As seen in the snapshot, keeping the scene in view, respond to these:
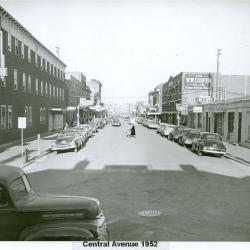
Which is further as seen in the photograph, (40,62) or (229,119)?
(40,62)

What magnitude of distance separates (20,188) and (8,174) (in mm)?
402

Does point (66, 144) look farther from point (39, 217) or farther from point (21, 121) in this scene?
point (39, 217)

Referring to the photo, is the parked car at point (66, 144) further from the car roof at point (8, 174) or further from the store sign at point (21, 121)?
the car roof at point (8, 174)

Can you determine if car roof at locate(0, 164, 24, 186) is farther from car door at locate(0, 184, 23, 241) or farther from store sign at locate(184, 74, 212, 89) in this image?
store sign at locate(184, 74, 212, 89)

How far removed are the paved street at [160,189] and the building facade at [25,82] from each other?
333 inches

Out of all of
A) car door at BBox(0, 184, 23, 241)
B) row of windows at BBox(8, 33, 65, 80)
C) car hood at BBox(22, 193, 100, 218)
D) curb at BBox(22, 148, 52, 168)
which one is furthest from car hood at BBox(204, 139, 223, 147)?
row of windows at BBox(8, 33, 65, 80)

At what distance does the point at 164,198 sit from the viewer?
11.4m

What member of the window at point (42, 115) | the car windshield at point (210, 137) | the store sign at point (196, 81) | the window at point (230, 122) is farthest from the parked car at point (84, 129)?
the store sign at point (196, 81)

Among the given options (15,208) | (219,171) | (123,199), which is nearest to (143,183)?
(123,199)

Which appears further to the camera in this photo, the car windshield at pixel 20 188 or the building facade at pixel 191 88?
the building facade at pixel 191 88

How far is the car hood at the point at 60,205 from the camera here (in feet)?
20.2

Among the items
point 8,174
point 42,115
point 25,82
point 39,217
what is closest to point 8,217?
point 39,217

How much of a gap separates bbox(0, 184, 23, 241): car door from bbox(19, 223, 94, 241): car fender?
0.53 ft

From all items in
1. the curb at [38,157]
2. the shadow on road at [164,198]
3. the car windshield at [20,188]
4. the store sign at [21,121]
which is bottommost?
the curb at [38,157]
